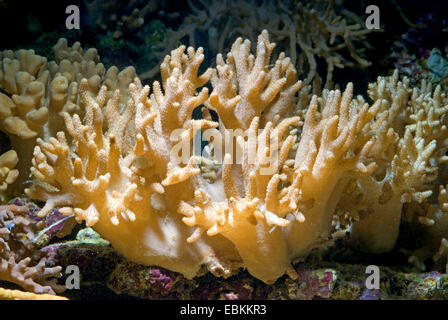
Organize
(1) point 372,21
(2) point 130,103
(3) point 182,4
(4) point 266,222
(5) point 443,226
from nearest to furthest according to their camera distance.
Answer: (4) point 266,222, (2) point 130,103, (5) point 443,226, (1) point 372,21, (3) point 182,4

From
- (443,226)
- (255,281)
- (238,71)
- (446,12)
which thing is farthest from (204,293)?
(446,12)

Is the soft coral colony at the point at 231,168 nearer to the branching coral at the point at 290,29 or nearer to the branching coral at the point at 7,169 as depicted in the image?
the branching coral at the point at 7,169

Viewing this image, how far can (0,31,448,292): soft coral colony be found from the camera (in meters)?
1.85

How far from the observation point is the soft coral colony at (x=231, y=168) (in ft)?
6.07

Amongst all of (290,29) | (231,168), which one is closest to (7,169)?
(231,168)

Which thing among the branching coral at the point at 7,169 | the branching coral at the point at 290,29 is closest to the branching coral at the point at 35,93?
the branching coral at the point at 7,169

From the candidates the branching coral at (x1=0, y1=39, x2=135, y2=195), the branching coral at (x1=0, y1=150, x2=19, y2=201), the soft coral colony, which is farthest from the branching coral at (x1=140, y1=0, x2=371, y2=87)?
the branching coral at (x1=0, y1=150, x2=19, y2=201)

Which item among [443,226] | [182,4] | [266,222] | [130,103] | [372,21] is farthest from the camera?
[182,4]

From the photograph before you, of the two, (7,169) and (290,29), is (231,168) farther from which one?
(290,29)

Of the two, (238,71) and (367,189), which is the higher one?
(238,71)

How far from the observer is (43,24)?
390cm

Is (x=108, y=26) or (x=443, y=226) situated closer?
(x=443, y=226)

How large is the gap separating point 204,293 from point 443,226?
65.8 inches

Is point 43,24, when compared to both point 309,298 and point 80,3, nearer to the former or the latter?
point 80,3
